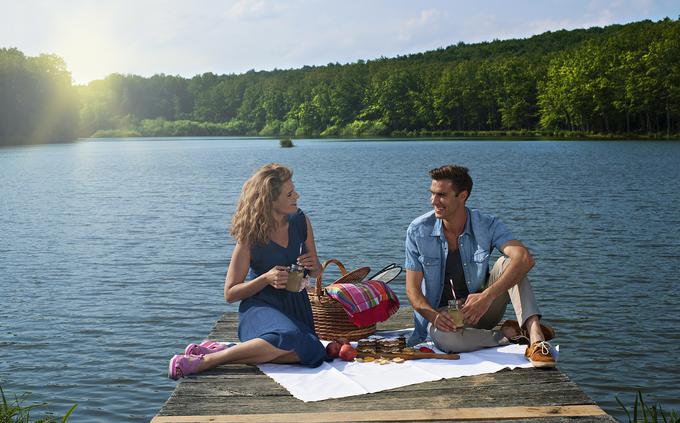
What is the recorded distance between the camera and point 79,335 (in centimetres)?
979

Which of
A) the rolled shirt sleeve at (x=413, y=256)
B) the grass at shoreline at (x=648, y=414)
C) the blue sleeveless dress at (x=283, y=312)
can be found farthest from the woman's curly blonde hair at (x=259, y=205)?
the grass at shoreline at (x=648, y=414)

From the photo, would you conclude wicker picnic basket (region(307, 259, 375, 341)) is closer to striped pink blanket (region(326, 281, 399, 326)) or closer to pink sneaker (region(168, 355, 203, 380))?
striped pink blanket (region(326, 281, 399, 326))

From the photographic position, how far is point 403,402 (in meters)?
4.86

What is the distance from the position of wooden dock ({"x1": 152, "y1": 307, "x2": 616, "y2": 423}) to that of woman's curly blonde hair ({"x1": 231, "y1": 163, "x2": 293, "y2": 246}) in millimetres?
946

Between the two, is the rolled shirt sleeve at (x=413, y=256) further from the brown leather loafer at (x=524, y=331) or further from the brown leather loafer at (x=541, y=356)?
the brown leather loafer at (x=541, y=356)

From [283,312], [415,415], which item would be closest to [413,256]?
[283,312]

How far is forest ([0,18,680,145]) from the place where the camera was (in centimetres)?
8431

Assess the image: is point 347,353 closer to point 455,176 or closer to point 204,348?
point 204,348

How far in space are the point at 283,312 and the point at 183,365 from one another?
884 millimetres

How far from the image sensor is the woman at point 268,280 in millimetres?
5605

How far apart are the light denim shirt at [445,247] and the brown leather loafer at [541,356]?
0.77 metres

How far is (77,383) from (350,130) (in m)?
123

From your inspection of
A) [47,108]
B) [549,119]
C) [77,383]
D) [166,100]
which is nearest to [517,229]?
[77,383]

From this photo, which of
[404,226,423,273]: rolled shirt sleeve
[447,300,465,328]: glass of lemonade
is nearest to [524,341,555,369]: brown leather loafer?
[447,300,465,328]: glass of lemonade
